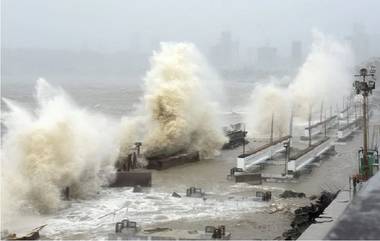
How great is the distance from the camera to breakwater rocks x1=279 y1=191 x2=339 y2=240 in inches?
591

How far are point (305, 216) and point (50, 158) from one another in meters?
9.17

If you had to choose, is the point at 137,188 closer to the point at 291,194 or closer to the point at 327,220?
the point at 291,194

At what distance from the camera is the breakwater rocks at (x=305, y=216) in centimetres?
1501

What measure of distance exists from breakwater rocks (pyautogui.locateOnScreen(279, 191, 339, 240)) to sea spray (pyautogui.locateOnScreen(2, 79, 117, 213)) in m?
7.58

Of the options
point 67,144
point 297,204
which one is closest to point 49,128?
point 67,144

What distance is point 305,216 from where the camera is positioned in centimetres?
1653

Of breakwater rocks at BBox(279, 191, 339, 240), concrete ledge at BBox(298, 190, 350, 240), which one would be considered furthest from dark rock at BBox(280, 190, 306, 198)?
concrete ledge at BBox(298, 190, 350, 240)

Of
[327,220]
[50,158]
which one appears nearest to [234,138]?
[50,158]

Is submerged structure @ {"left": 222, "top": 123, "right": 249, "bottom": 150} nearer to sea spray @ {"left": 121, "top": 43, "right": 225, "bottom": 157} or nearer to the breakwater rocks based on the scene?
sea spray @ {"left": 121, "top": 43, "right": 225, "bottom": 157}

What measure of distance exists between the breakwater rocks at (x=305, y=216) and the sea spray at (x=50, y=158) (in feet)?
24.9

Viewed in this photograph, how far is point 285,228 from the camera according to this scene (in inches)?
634

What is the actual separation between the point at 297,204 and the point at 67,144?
8654mm

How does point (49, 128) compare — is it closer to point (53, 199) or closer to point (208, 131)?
point (53, 199)

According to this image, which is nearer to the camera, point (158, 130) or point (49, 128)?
point (49, 128)
